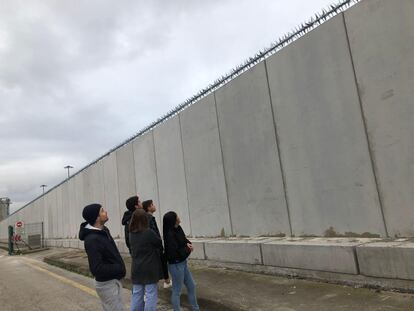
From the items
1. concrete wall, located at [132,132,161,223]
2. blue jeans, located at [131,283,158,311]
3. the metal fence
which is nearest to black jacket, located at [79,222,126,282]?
blue jeans, located at [131,283,158,311]

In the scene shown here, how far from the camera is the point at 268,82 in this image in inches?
302

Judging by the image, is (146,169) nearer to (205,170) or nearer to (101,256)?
(205,170)

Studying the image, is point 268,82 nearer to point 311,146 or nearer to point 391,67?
point 311,146

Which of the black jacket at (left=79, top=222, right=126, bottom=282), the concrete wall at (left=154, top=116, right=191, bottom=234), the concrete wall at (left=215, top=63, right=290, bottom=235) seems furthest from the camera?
the concrete wall at (left=154, top=116, right=191, bottom=234)

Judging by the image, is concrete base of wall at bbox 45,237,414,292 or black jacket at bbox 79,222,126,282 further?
concrete base of wall at bbox 45,237,414,292

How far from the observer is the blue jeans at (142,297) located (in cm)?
494

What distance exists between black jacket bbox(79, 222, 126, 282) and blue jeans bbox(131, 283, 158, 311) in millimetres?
948

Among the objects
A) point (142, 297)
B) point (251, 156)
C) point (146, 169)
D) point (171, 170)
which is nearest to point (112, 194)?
point (146, 169)

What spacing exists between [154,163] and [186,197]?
2119mm

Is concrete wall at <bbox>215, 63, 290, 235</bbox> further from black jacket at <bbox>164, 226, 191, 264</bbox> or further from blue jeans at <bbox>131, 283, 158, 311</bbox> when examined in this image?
blue jeans at <bbox>131, 283, 158, 311</bbox>

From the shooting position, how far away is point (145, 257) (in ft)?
16.3

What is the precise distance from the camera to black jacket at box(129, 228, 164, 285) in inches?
195

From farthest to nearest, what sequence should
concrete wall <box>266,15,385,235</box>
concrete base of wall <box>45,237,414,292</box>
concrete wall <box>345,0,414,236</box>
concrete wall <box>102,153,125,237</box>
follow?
1. concrete wall <box>102,153,125,237</box>
2. concrete wall <box>266,15,385,235</box>
3. concrete wall <box>345,0,414,236</box>
4. concrete base of wall <box>45,237,414,292</box>

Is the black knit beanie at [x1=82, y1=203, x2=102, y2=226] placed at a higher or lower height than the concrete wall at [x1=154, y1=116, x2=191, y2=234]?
lower
